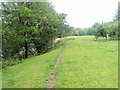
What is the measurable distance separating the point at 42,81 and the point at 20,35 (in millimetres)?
9362

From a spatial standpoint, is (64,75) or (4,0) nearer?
(64,75)

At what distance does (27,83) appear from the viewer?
26.9 ft

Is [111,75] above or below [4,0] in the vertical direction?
below

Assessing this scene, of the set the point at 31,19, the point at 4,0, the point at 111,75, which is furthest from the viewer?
the point at 4,0

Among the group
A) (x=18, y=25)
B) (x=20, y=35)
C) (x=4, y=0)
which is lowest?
(x=20, y=35)

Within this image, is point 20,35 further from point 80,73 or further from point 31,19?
point 80,73

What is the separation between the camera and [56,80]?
832 cm

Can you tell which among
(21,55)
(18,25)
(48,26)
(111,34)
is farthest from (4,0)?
(111,34)

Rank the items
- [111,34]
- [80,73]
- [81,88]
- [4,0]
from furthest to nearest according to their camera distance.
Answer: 1. [111,34]
2. [4,0]
3. [80,73]
4. [81,88]

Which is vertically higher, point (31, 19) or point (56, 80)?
point (31, 19)

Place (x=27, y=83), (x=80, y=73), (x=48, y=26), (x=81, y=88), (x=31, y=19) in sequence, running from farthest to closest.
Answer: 1. (x=48, y=26)
2. (x=31, y=19)
3. (x=80, y=73)
4. (x=27, y=83)
5. (x=81, y=88)

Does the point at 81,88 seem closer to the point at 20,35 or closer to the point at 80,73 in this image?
the point at 80,73

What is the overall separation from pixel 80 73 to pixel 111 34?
30.6 meters

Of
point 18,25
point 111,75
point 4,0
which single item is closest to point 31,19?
point 18,25
